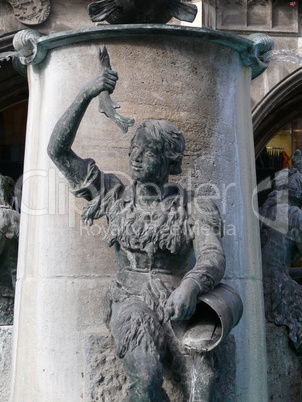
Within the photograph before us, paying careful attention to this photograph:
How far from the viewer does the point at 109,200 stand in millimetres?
4586

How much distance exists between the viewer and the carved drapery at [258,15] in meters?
12.1

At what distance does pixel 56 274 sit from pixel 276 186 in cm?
196

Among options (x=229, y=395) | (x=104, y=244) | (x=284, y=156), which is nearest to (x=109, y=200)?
(x=104, y=244)

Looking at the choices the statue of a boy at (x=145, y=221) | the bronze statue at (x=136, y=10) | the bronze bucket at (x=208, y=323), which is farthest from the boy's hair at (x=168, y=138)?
the bronze statue at (x=136, y=10)

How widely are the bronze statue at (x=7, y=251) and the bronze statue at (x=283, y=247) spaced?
1525 millimetres

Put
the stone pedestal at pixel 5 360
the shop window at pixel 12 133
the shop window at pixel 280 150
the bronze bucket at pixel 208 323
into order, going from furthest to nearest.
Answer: the shop window at pixel 12 133 < the shop window at pixel 280 150 < the stone pedestal at pixel 5 360 < the bronze bucket at pixel 208 323

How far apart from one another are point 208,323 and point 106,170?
114 cm

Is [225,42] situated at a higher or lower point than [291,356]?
higher

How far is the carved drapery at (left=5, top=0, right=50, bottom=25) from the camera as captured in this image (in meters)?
11.9

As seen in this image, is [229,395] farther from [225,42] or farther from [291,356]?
[225,42]

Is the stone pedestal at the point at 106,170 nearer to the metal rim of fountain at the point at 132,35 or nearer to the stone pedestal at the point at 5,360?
the metal rim of fountain at the point at 132,35

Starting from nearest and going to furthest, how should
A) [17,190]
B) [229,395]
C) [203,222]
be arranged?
[203,222] < [229,395] < [17,190]

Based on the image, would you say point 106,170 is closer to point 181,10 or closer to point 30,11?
point 181,10

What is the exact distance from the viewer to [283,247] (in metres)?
6.07
